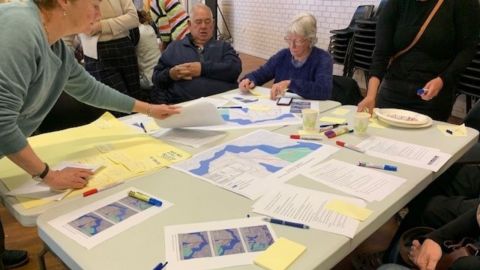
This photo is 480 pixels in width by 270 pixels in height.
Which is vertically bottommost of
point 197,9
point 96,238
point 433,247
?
point 433,247

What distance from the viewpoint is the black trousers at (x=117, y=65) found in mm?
2701

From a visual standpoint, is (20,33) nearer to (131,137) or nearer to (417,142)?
(131,137)

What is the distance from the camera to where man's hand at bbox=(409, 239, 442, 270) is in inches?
48.9

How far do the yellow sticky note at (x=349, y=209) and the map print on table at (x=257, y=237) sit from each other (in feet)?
0.74

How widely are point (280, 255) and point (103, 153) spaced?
842 millimetres

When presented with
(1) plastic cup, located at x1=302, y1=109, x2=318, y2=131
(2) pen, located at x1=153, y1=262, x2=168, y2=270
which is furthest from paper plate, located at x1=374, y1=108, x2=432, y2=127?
(2) pen, located at x1=153, y1=262, x2=168, y2=270

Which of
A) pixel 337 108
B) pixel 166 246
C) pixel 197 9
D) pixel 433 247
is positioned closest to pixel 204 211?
pixel 166 246

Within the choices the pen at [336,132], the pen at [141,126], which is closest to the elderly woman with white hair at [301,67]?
the pen at [336,132]

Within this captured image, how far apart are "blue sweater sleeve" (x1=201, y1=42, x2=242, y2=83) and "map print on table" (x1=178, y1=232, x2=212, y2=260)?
5.96ft

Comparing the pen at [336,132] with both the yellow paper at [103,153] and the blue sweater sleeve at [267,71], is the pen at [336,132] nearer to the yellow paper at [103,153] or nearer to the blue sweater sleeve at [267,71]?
the yellow paper at [103,153]

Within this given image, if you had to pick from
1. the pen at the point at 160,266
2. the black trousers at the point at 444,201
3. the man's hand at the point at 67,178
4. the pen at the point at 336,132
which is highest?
the man's hand at the point at 67,178

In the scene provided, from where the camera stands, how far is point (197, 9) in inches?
106

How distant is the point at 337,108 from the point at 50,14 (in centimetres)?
148

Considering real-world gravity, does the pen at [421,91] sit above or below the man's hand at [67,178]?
above
